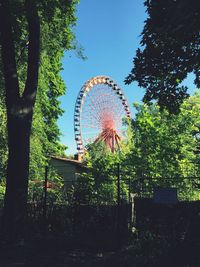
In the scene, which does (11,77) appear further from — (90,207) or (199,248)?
(199,248)

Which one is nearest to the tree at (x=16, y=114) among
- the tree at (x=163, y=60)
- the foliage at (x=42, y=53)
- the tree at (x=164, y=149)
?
the foliage at (x=42, y=53)

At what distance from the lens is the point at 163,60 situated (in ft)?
36.0

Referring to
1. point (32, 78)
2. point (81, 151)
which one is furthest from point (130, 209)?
point (81, 151)

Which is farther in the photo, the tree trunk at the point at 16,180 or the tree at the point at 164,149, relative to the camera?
the tree at the point at 164,149

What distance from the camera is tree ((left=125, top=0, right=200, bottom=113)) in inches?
378

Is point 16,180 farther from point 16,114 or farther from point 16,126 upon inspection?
point 16,114

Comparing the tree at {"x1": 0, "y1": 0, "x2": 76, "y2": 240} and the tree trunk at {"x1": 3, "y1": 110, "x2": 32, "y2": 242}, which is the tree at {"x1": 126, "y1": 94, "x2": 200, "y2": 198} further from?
the tree trunk at {"x1": 3, "y1": 110, "x2": 32, "y2": 242}

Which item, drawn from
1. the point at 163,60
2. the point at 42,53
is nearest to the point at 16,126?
the point at 163,60

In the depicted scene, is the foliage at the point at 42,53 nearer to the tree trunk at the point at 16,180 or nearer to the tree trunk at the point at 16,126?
the tree trunk at the point at 16,126

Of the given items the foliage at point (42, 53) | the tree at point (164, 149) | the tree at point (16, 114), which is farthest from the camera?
the tree at point (164, 149)

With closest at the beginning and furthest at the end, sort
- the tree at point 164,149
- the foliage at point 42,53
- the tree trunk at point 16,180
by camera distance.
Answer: the tree trunk at point 16,180 < the foliage at point 42,53 < the tree at point 164,149

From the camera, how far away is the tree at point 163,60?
378 inches

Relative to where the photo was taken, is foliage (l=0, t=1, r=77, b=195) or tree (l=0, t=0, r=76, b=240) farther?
foliage (l=0, t=1, r=77, b=195)

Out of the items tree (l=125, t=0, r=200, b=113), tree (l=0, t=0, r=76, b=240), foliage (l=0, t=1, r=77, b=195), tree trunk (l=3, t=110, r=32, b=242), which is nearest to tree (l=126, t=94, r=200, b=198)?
foliage (l=0, t=1, r=77, b=195)
